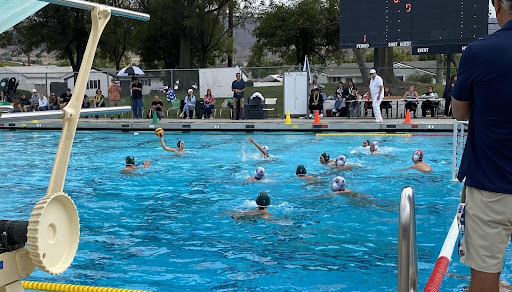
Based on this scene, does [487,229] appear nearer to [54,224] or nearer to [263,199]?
[54,224]

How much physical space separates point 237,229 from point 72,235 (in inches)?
243

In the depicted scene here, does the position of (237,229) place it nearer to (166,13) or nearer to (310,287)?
(310,287)

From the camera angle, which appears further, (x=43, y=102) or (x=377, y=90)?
(x=43, y=102)

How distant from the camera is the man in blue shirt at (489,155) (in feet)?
9.08

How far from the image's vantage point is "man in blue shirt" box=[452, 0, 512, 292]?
277 cm

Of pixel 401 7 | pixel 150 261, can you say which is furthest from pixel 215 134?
pixel 150 261

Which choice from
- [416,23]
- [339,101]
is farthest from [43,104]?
[416,23]

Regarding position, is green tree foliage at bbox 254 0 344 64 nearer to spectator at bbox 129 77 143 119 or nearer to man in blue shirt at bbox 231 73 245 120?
spectator at bbox 129 77 143 119

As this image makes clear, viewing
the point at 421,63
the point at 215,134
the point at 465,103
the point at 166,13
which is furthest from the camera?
the point at 421,63

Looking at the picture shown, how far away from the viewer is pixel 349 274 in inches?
266

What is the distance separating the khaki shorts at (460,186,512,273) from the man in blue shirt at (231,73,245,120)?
63.3 feet

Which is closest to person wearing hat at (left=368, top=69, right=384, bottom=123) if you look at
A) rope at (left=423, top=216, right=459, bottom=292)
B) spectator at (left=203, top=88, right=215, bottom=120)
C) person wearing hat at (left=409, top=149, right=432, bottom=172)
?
spectator at (left=203, top=88, right=215, bottom=120)

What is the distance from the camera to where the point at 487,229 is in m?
2.79

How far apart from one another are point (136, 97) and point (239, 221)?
1527 centimetres
